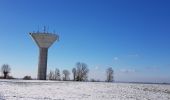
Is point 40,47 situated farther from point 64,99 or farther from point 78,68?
point 64,99

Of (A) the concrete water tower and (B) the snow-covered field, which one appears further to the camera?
(A) the concrete water tower

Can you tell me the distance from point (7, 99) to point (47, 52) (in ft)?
186

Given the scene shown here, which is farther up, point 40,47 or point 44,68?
point 40,47

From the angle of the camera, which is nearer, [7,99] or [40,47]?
[7,99]

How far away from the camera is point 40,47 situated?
75.8 meters

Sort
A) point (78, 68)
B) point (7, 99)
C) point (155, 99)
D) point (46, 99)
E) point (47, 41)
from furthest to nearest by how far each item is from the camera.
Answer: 1. point (78, 68)
2. point (47, 41)
3. point (155, 99)
4. point (46, 99)
5. point (7, 99)

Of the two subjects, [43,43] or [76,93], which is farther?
[43,43]

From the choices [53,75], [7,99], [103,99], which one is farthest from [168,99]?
[53,75]

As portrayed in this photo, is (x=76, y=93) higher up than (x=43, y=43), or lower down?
lower down

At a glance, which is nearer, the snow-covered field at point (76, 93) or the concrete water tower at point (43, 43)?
the snow-covered field at point (76, 93)

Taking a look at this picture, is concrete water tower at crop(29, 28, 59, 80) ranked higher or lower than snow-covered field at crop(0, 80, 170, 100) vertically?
higher

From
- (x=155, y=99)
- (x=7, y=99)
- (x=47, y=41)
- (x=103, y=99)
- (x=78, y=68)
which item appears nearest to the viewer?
(x=7, y=99)

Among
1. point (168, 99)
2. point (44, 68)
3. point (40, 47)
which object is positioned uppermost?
point (40, 47)

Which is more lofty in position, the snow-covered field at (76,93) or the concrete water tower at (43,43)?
the concrete water tower at (43,43)
